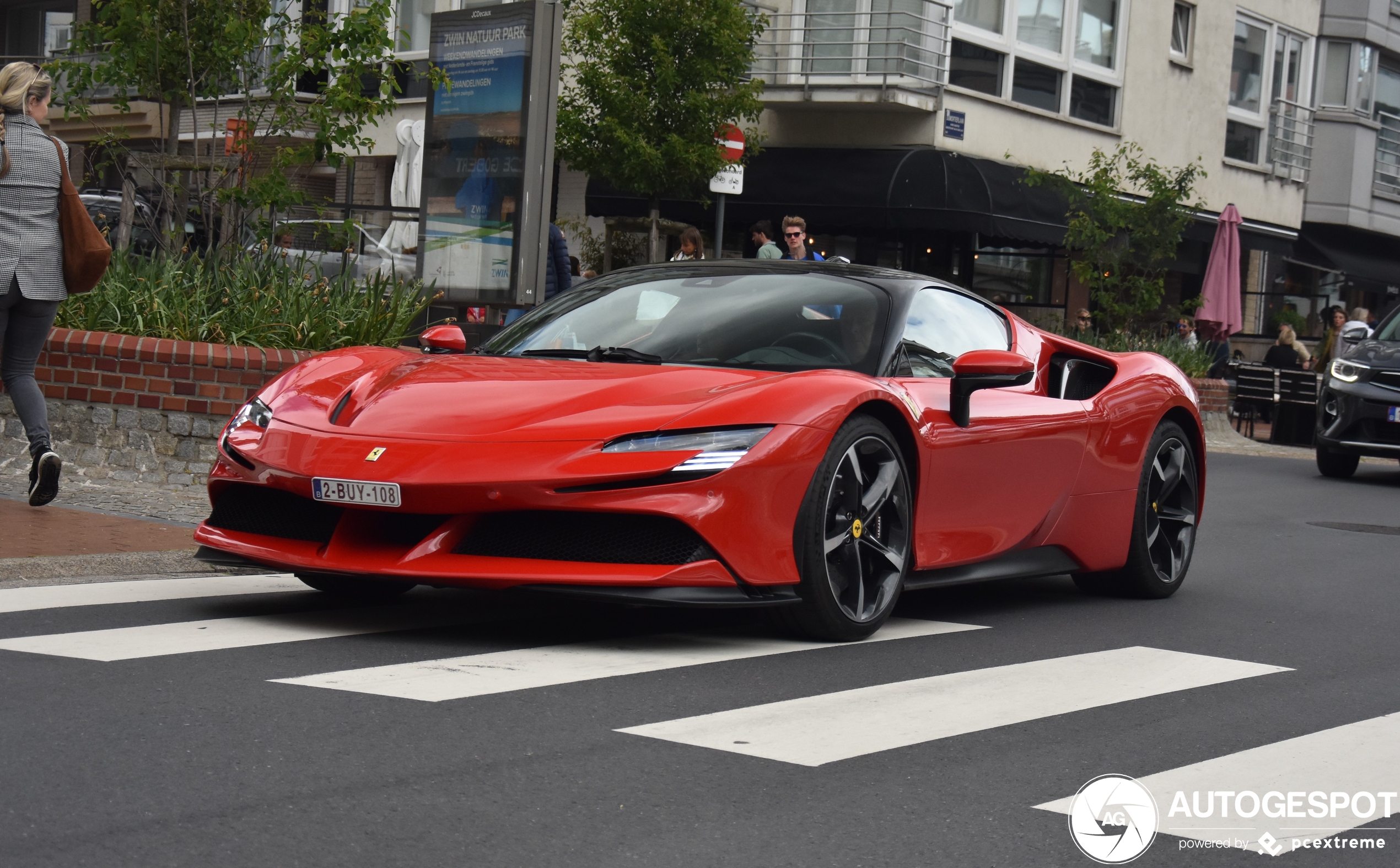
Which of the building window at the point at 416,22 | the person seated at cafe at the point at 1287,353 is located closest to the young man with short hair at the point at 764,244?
the person seated at cafe at the point at 1287,353

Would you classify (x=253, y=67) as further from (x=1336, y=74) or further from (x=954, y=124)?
(x=1336, y=74)

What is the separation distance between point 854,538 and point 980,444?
902 millimetres

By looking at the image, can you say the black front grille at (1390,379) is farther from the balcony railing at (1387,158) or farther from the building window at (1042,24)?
the balcony railing at (1387,158)

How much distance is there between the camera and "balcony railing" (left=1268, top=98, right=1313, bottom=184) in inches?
1305

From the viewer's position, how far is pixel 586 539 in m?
4.99

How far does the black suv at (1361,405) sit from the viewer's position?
Answer: 15.7 metres

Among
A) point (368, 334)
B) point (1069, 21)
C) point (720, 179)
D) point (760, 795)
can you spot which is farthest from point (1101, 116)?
point (760, 795)

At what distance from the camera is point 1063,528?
6.81m

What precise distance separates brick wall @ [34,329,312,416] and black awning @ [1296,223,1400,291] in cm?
2917

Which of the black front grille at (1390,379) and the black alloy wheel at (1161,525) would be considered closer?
the black alloy wheel at (1161,525)

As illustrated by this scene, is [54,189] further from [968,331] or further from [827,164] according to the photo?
[827,164]

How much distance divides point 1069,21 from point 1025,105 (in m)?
1.97

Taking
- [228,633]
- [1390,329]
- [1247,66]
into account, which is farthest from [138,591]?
[1247,66]

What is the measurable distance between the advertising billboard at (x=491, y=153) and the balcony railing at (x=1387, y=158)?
26.8m
